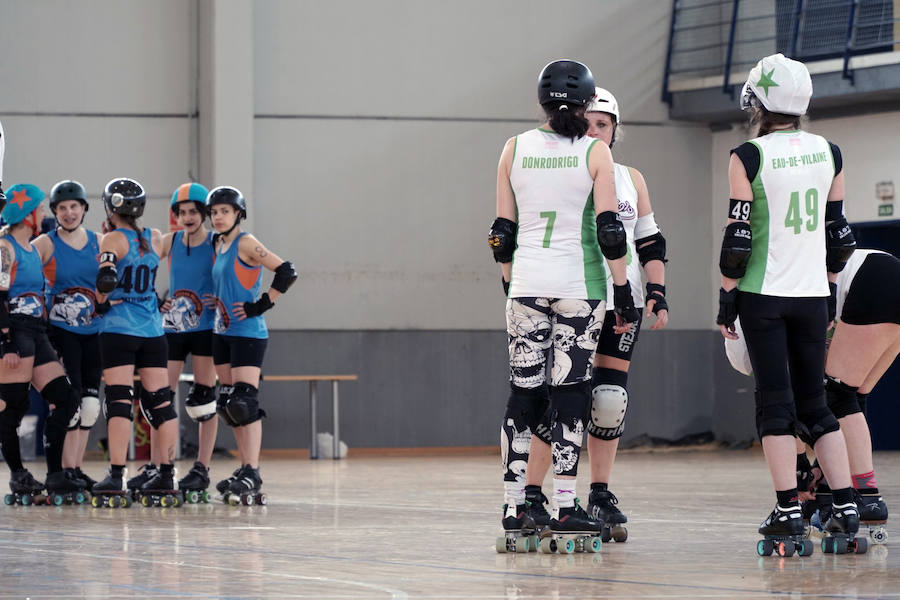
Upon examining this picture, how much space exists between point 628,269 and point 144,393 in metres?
2.88

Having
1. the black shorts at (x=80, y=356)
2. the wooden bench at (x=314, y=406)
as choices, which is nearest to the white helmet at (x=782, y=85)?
the black shorts at (x=80, y=356)

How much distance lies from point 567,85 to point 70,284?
11.3 ft

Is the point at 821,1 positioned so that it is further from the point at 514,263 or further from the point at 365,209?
the point at 514,263

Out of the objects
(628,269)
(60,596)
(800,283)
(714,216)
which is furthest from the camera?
(714,216)

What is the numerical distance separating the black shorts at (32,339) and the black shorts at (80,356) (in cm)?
8

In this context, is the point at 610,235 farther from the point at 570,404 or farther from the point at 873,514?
the point at 873,514

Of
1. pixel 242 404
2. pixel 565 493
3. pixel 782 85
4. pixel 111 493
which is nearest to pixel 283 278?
pixel 242 404

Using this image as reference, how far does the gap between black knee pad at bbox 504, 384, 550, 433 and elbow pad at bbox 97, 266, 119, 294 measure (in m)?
2.60

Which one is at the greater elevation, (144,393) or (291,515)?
(144,393)

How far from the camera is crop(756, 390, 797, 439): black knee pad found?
4.02m

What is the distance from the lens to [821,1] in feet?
38.1

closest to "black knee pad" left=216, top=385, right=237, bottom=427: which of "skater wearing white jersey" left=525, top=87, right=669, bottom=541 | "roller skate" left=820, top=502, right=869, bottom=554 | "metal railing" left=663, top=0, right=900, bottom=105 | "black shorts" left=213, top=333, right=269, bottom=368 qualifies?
"black shorts" left=213, top=333, right=269, bottom=368

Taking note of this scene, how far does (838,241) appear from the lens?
13.9 feet

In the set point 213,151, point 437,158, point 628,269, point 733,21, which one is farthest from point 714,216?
point 628,269
